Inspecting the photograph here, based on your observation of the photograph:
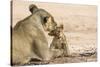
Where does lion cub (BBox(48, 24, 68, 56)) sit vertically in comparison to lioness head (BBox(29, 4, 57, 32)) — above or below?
below

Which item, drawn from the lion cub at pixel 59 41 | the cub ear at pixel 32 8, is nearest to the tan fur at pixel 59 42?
the lion cub at pixel 59 41

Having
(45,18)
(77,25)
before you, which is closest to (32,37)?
(45,18)

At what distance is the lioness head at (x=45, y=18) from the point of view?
8.15ft

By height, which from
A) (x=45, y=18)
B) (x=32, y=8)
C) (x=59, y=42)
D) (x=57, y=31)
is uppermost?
(x=32, y=8)

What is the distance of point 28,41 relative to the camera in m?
2.43

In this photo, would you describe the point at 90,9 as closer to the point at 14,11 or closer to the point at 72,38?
the point at 72,38

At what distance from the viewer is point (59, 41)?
2576mm

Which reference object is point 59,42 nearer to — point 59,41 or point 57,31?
point 59,41

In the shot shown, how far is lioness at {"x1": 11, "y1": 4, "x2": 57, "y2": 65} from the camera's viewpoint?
2387 mm

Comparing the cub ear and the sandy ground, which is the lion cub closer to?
the sandy ground

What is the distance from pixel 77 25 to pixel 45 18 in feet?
1.46

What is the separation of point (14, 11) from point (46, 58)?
69 centimetres

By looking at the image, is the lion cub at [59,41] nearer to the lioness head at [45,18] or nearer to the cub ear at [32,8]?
the lioness head at [45,18]

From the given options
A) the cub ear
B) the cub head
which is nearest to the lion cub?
the cub head
